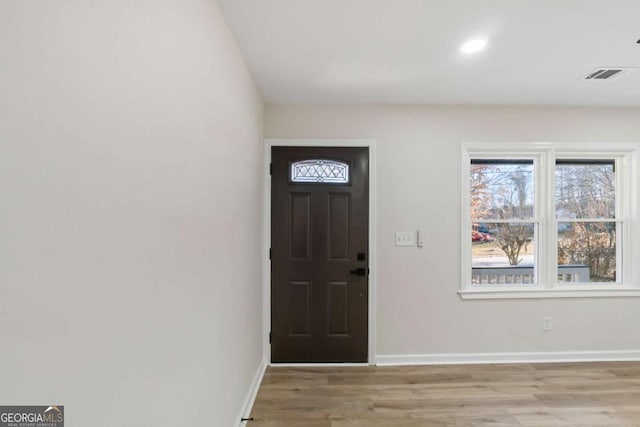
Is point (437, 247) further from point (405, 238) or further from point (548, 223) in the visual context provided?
point (548, 223)

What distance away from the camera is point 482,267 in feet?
11.5

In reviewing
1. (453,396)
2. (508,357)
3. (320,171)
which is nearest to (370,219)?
(320,171)

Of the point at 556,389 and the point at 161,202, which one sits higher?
the point at 161,202

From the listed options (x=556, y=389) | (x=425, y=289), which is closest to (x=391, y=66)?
(x=425, y=289)

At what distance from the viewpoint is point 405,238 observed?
134 inches

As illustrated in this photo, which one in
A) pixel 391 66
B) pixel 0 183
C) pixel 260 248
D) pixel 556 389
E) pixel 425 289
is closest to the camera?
pixel 0 183

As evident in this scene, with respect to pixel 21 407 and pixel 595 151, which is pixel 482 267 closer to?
pixel 595 151

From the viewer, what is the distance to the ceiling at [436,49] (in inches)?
72.6

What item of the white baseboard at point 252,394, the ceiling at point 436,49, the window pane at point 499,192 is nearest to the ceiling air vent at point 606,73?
the ceiling at point 436,49

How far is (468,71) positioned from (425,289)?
200cm

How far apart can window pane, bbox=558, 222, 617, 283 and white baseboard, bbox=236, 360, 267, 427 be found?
3140 mm

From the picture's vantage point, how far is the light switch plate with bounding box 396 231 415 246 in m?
3.39

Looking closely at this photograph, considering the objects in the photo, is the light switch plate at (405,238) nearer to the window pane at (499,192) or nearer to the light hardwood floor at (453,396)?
the window pane at (499,192)

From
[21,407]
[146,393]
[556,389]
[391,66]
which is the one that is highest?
[391,66]
